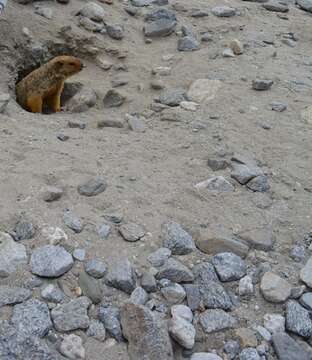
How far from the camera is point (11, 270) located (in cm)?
288

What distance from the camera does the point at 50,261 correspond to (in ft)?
9.64

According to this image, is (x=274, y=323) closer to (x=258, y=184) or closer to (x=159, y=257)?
(x=159, y=257)

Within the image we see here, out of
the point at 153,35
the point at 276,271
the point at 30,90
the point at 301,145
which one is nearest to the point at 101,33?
the point at 153,35

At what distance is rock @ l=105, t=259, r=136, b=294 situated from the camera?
2.89 m

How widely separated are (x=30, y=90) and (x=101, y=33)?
1.21 metres

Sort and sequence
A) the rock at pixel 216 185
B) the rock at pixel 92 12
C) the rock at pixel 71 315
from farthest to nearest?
the rock at pixel 92 12
the rock at pixel 216 185
the rock at pixel 71 315

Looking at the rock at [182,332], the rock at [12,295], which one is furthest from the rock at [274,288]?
the rock at [12,295]

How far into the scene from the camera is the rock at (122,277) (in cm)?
289

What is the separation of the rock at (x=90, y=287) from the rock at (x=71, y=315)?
0.05 meters

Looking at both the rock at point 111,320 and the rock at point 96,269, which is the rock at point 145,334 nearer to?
the rock at point 111,320

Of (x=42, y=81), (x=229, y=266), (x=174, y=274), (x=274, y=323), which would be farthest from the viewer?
(x=42, y=81)

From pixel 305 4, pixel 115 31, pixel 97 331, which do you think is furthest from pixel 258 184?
pixel 305 4

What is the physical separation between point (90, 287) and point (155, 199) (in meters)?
0.92

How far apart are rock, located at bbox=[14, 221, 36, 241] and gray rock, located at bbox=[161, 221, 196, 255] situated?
764mm
